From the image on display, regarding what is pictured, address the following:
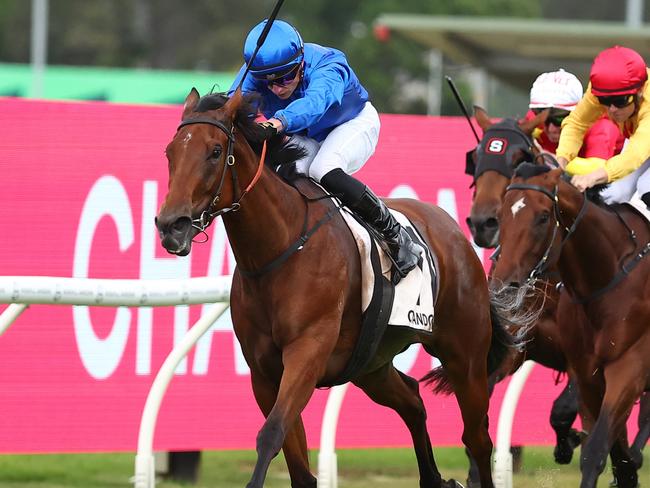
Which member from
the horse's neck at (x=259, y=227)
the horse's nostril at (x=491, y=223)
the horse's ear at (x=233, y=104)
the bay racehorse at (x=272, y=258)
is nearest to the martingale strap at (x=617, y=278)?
the horse's nostril at (x=491, y=223)

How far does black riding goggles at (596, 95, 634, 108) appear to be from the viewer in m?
6.17

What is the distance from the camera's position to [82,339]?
22.2ft

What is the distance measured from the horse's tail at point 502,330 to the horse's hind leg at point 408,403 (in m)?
0.22

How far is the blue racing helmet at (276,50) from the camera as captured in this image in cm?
521

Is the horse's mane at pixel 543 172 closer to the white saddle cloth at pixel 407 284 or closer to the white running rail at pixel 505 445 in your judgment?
the white saddle cloth at pixel 407 284

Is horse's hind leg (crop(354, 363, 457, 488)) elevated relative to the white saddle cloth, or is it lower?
lower

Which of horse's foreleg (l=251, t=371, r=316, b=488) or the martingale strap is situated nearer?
horse's foreleg (l=251, t=371, r=316, b=488)

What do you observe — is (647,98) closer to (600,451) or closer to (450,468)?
(600,451)

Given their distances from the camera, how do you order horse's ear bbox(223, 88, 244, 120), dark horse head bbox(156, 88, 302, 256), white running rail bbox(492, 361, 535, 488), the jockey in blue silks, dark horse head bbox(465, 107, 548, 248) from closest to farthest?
dark horse head bbox(156, 88, 302, 256) < horse's ear bbox(223, 88, 244, 120) < the jockey in blue silks < dark horse head bbox(465, 107, 548, 248) < white running rail bbox(492, 361, 535, 488)

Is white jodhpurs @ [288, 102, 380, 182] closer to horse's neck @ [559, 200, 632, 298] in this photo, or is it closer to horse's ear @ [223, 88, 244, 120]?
horse's ear @ [223, 88, 244, 120]

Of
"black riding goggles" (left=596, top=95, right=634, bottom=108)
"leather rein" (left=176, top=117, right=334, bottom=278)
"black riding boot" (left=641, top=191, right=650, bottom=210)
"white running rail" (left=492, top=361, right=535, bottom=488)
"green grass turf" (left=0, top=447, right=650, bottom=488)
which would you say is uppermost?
"black riding goggles" (left=596, top=95, right=634, bottom=108)

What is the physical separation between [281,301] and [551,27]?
13.7m

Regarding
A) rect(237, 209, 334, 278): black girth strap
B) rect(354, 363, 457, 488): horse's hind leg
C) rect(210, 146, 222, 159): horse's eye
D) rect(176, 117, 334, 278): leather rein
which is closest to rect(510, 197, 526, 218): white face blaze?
rect(354, 363, 457, 488): horse's hind leg

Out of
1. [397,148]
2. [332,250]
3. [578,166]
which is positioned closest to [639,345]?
[578,166]
